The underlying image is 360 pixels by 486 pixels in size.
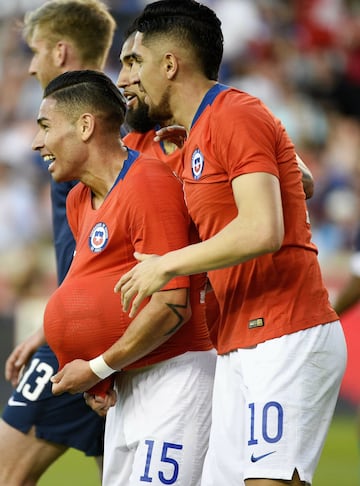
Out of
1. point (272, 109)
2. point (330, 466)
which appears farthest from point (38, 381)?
point (272, 109)

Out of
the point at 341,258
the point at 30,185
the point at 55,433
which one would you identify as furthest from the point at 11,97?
the point at 55,433

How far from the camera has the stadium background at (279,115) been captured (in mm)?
11484

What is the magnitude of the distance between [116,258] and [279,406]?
2.86 ft

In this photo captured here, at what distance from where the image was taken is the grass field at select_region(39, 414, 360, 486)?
28.7 ft

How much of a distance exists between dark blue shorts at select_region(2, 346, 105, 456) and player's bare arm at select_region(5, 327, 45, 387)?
119mm

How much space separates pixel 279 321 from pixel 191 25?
1.15 m

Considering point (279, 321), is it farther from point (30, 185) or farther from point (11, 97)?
Answer: point (11, 97)

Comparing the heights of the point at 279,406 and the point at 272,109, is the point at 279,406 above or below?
above

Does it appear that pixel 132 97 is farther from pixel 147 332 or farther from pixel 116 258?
pixel 147 332

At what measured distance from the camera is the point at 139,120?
16.1ft

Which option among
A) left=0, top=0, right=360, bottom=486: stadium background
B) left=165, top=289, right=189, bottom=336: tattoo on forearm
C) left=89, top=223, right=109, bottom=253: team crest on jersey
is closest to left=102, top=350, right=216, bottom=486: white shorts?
left=165, top=289, right=189, bottom=336: tattoo on forearm

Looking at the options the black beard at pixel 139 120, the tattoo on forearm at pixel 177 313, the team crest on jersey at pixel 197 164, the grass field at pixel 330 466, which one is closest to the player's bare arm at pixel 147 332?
the tattoo on forearm at pixel 177 313

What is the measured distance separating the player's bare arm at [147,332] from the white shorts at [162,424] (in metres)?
0.19

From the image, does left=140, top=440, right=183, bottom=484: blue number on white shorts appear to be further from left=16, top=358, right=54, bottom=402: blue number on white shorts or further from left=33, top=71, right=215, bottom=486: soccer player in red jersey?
left=16, top=358, right=54, bottom=402: blue number on white shorts
